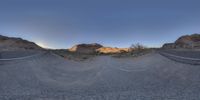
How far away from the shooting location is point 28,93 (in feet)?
36.3

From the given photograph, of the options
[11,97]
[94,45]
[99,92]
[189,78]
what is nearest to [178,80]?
[189,78]

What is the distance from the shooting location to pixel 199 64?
17.3 m

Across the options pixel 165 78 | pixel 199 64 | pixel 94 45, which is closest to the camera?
pixel 165 78

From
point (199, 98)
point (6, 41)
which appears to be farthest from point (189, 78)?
point (6, 41)

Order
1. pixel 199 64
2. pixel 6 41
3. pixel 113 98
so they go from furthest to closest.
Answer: pixel 6 41
pixel 199 64
pixel 113 98

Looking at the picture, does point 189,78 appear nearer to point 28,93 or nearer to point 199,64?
point 199,64

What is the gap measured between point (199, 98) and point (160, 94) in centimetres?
115

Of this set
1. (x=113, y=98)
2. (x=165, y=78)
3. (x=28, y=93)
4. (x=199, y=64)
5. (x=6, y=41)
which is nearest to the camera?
(x=113, y=98)

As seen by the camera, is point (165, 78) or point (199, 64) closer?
point (165, 78)

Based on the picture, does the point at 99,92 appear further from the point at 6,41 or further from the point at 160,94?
the point at 6,41

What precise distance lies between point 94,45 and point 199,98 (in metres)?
65.8

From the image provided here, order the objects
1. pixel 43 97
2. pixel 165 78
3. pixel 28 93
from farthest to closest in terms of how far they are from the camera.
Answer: pixel 165 78 < pixel 28 93 < pixel 43 97

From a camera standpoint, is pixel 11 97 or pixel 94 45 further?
pixel 94 45

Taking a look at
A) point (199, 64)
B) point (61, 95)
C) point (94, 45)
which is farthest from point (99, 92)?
point (94, 45)
